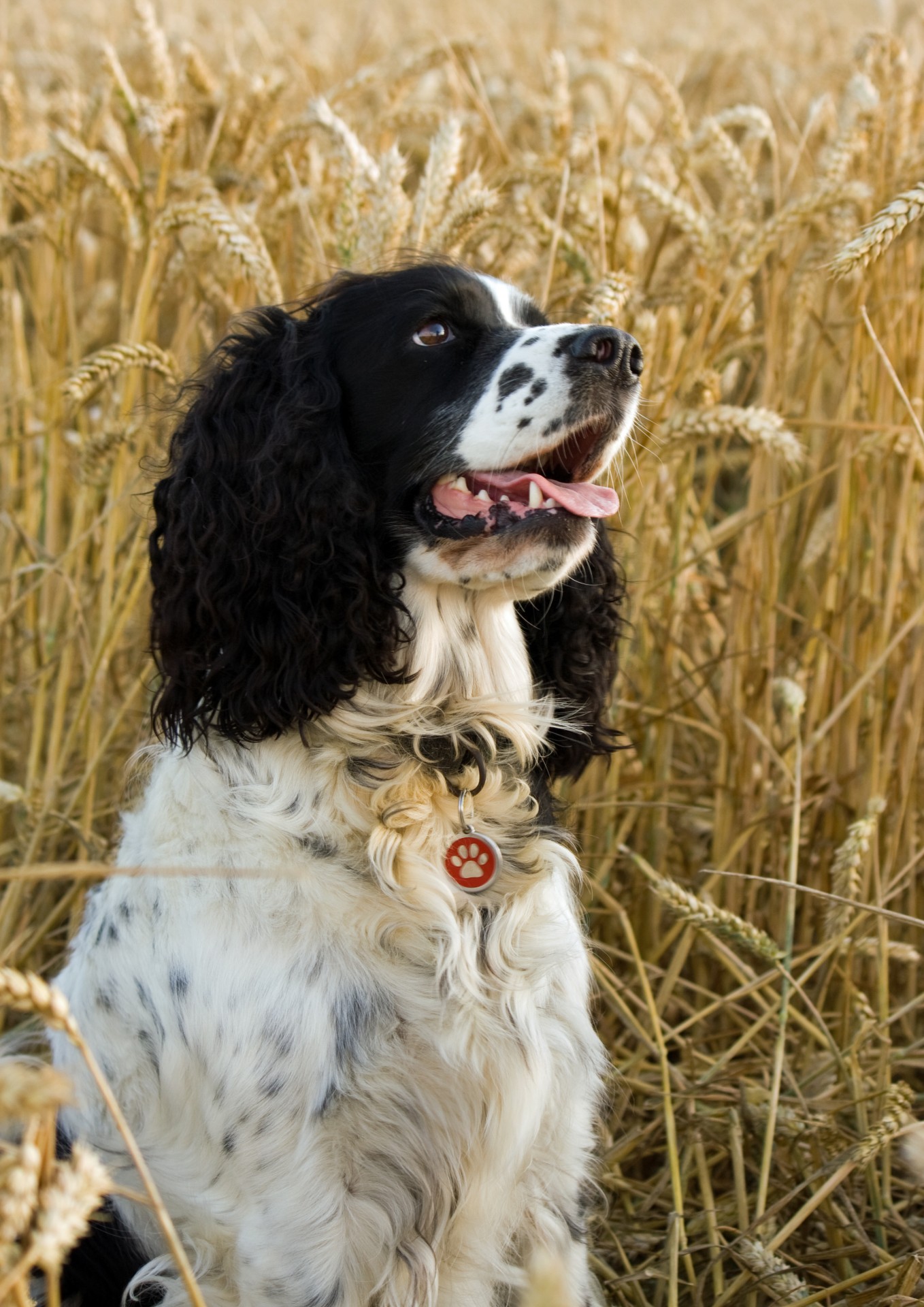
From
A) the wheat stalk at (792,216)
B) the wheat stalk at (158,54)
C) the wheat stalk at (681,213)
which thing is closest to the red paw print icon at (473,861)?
the wheat stalk at (792,216)

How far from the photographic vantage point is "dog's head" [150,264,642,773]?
2279mm

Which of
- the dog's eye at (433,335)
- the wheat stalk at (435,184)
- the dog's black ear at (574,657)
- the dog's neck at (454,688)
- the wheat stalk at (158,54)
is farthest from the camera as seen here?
the wheat stalk at (158,54)

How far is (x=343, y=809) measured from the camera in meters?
2.23

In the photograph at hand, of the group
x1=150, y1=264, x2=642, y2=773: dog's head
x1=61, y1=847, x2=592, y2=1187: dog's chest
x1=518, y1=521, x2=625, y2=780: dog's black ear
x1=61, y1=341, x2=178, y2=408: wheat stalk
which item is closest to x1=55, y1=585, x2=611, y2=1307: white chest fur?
x1=61, y1=847, x2=592, y2=1187: dog's chest

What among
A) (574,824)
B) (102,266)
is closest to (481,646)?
(574,824)

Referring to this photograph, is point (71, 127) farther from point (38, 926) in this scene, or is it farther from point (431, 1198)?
point (431, 1198)

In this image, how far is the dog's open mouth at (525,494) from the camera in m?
2.27

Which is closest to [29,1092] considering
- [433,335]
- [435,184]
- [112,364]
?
[433,335]

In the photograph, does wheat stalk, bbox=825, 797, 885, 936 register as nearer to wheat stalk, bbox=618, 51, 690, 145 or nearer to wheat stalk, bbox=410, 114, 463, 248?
wheat stalk, bbox=410, 114, 463, 248

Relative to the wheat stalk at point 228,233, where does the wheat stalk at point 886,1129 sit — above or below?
below

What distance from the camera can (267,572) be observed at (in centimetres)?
239

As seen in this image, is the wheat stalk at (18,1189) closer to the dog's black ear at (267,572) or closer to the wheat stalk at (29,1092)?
the wheat stalk at (29,1092)

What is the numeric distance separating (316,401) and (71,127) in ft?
5.49

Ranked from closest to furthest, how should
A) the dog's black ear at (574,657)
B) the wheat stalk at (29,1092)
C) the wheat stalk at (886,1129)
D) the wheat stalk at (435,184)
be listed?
the wheat stalk at (29,1092), the wheat stalk at (886,1129), the dog's black ear at (574,657), the wheat stalk at (435,184)
